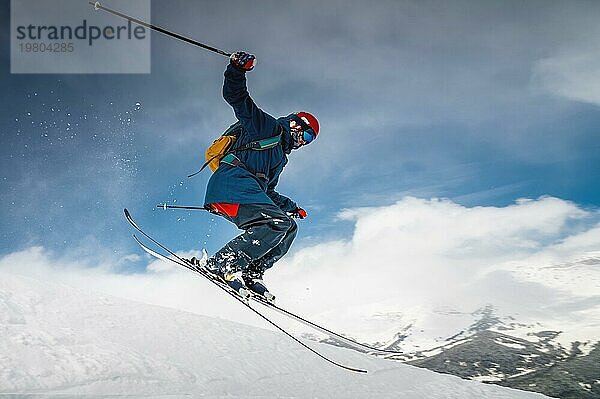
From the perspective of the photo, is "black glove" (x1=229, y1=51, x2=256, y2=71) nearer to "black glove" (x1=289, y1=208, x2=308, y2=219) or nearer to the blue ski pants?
the blue ski pants

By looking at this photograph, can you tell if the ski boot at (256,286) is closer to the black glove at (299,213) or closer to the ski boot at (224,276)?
the ski boot at (224,276)

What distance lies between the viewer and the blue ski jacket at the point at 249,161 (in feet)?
14.2

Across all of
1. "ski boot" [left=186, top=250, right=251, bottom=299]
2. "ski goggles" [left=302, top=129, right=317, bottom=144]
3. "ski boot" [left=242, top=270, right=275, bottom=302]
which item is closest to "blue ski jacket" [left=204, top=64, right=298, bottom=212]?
"ski goggles" [left=302, top=129, right=317, bottom=144]

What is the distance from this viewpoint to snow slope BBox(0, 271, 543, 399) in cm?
557

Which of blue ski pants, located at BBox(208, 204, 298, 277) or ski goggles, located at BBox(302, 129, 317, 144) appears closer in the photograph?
blue ski pants, located at BBox(208, 204, 298, 277)

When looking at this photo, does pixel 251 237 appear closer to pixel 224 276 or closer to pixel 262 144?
pixel 224 276

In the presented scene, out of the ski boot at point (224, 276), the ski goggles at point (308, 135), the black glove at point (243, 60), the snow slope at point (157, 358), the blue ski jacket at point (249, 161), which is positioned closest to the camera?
the black glove at point (243, 60)

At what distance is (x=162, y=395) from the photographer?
557cm

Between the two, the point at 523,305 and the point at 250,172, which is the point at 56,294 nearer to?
→ the point at 250,172

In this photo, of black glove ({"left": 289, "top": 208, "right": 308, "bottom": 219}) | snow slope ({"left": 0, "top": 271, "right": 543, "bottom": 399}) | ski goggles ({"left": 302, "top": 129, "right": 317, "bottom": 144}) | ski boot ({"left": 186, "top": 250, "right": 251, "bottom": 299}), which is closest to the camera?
ski boot ({"left": 186, "top": 250, "right": 251, "bottom": 299})

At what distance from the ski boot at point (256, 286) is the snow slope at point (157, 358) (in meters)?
1.89

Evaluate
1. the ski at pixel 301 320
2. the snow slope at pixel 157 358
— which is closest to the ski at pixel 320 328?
the ski at pixel 301 320

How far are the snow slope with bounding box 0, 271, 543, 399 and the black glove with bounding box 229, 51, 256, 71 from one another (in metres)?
3.61

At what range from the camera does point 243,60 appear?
155 inches
